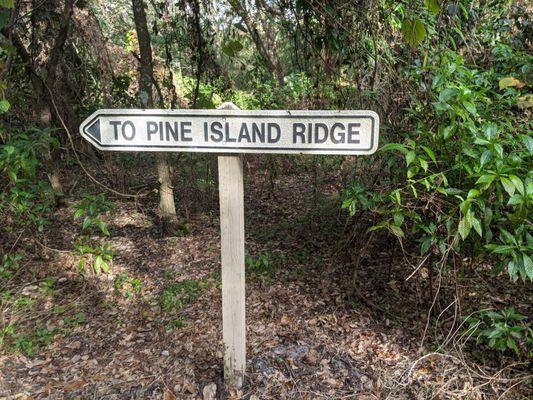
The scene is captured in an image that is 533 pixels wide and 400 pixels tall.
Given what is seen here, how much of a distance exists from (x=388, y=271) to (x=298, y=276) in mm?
797

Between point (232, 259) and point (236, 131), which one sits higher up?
point (236, 131)

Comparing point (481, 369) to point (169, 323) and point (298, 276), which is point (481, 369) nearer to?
point (298, 276)

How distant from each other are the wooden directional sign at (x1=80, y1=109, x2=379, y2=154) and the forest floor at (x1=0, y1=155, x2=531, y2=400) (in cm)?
145

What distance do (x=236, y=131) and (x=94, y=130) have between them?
709 mm

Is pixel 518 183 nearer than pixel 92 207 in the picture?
Yes

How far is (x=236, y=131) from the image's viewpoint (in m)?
1.95

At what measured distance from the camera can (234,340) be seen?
2.32 m

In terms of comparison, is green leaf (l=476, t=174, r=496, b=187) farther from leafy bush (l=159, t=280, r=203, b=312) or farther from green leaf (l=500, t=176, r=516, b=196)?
leafy bush (l=159, t=280, r=203, b=312)

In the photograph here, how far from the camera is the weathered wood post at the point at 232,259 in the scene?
6.89 ft

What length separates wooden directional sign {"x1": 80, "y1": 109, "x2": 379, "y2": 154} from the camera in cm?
185

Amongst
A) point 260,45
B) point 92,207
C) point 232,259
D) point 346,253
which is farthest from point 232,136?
point 260,45

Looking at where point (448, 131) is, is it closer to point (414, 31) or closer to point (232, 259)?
point (414, 31)

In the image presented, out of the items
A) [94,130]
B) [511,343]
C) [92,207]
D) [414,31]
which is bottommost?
[511,343]

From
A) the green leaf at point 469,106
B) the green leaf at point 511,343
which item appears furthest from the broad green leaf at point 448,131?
the green leaf at point 511,343
